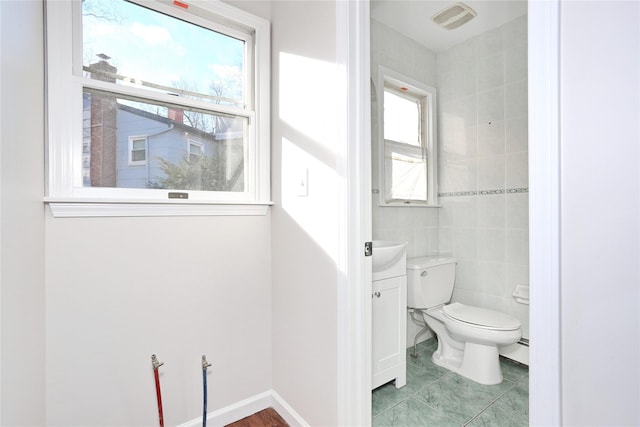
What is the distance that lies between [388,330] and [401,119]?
1574mm

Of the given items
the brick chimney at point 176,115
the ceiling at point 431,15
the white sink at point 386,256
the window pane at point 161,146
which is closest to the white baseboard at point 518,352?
the white sink at point 386,256

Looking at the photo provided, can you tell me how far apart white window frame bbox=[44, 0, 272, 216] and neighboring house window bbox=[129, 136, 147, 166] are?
133mm

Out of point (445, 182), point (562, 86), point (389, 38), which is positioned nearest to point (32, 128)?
point (562, 86)

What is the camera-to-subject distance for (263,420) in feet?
5.28

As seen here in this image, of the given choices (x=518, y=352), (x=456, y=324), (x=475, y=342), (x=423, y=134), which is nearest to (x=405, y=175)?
(x=423, y=134)

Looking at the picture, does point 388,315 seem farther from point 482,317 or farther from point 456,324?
point 482,317

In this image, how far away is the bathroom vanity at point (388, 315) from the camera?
170 cm

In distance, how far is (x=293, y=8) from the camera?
155 centimetres

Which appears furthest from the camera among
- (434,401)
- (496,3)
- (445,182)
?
(445,182)

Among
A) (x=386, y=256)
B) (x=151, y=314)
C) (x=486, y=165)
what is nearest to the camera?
(x=151, y=314)

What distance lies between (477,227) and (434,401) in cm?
132

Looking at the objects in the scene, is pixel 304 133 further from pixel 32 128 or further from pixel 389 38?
pixel 389 38

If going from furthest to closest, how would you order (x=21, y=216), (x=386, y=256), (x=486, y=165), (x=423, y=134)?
(x=423, y=134)
(x=486, y=165)
(x=386, y=256)
(x=21, y=216)

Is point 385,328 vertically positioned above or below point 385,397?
above
